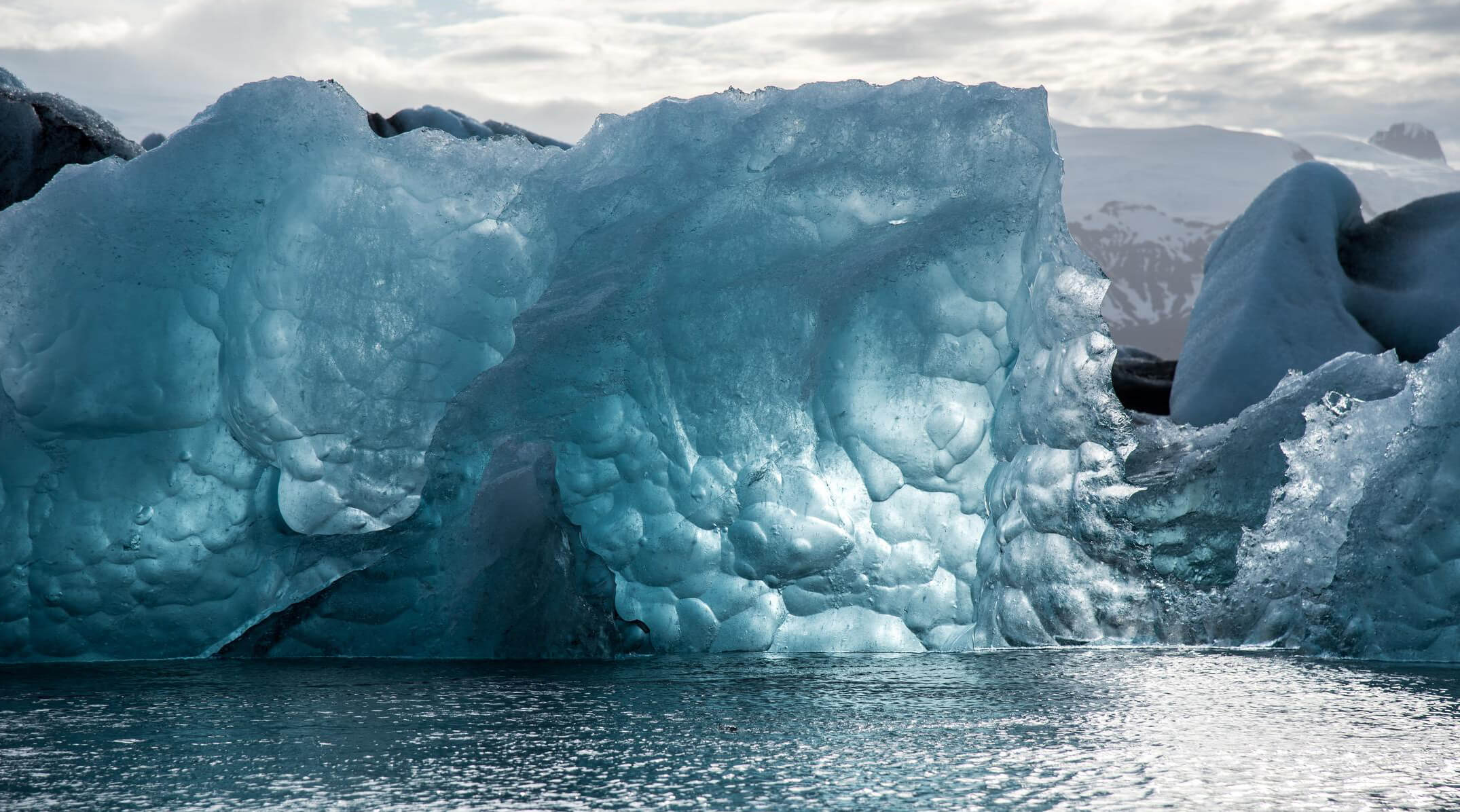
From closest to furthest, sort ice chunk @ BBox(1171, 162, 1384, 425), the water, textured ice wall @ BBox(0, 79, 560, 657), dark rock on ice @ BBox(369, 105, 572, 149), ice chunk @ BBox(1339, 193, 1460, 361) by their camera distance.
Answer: the water → textured ice wall @ BBox(0, 79, 560, 657) → ice chunk @ BBox(1171, 162, 1384, 425) → ice chunk @ BBox(1339, 193, 1460, 361) → dark rock on ice @ BBox(369, 105, 572, 149)

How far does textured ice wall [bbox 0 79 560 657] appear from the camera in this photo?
3391 millimetres

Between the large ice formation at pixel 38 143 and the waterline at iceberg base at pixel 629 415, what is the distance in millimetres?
1896


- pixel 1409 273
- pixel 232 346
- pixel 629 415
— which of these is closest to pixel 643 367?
pixel 629 415

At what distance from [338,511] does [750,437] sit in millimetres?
1099

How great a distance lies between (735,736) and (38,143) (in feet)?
13.9

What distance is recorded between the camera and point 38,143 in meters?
5.14

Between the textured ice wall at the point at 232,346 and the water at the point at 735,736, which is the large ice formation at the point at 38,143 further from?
the water at the point at 735,736

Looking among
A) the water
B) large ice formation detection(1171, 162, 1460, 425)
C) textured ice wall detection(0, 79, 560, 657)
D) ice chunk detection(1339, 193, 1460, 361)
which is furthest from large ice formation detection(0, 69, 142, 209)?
ice chunk detection(1339, 193, 1460, 361)

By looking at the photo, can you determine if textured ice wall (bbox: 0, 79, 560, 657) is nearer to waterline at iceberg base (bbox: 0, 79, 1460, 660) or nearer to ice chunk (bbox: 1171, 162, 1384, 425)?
waterline at iceberg base (bbox: 0, 79, 1460, 660)

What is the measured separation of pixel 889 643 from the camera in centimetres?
369

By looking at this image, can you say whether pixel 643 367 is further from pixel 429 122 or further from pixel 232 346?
pixel 429 122

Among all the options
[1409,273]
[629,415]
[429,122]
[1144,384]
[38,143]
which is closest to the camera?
[629,415]

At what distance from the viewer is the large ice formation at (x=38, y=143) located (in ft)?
16.8

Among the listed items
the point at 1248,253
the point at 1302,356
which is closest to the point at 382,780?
the point at 1302,356
